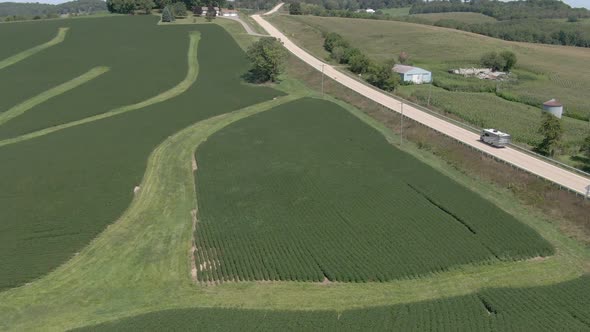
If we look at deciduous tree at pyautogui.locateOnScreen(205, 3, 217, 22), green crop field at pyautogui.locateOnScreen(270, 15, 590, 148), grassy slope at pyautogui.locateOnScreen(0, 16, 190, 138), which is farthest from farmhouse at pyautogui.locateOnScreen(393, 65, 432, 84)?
deciduous tree at pyautogui.locateOnScreen(205, 3, 217, 22)

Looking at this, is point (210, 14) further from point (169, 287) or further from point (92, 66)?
point (169, 287)

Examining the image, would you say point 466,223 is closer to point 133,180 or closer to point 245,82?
point 133,180

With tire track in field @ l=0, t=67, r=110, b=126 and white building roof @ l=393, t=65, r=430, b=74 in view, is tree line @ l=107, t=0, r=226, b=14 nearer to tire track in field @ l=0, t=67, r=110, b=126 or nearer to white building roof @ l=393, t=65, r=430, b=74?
tire track in field @ l=0, t=67, r=110, b=126

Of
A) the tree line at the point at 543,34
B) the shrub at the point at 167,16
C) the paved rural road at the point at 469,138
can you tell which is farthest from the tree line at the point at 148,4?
the tree line at the point at 543,34

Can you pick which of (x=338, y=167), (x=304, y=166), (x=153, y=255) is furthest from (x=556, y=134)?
(x=153, y=255)

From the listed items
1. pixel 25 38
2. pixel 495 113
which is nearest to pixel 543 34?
pixel 495 113

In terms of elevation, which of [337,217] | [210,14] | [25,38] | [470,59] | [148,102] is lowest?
[337,217]

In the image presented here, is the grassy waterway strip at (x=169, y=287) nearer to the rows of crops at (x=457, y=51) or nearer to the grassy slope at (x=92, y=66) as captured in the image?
the grassy slope at (x=92, y=66)
